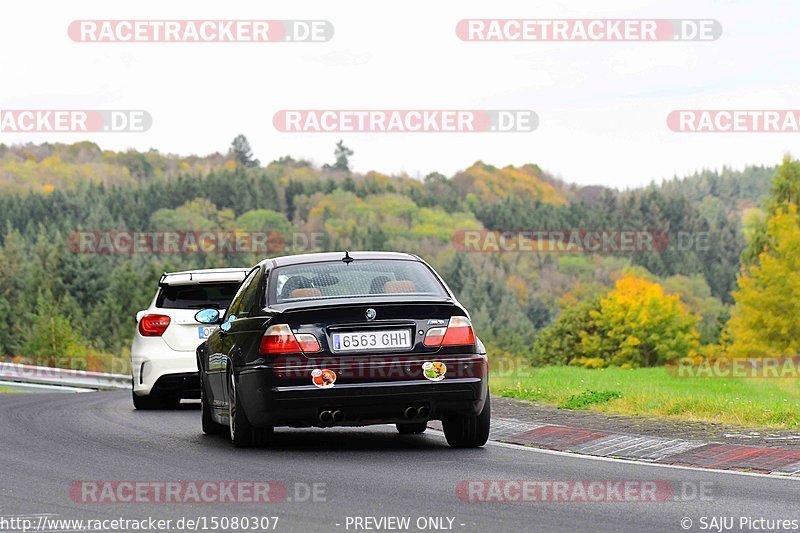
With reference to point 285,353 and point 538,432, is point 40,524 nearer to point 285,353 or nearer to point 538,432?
point 285,353

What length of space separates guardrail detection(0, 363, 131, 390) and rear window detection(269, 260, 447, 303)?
20519 mm

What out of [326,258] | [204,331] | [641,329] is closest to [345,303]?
[326,258]

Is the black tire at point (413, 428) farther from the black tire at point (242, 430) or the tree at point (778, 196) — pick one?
the tree at point (778, 196)

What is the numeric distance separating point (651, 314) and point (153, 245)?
290 feet

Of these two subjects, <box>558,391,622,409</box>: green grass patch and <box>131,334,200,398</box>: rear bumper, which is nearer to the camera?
<box>558,391,622,409</box>: green grass patch

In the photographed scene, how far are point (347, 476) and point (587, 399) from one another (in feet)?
20.7

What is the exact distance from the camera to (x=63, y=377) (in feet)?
103

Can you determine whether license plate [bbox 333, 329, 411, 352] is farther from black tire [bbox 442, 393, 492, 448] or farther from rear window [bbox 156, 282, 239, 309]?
rear window [bbox 156, 282, 239, 309]

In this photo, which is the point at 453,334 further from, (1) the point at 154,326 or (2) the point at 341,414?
(1) the point at 154,326

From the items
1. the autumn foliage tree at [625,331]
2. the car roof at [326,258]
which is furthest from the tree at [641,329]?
the car roof at [326,258]

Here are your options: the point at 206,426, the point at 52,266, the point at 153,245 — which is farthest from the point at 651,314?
the point at 206,426

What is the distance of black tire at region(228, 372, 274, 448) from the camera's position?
1094 cm

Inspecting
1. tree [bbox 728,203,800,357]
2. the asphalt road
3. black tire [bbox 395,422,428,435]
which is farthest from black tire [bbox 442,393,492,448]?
tree [bbox 728,203,800,357]

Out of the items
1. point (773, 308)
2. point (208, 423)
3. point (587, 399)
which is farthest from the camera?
point (773, 308)
